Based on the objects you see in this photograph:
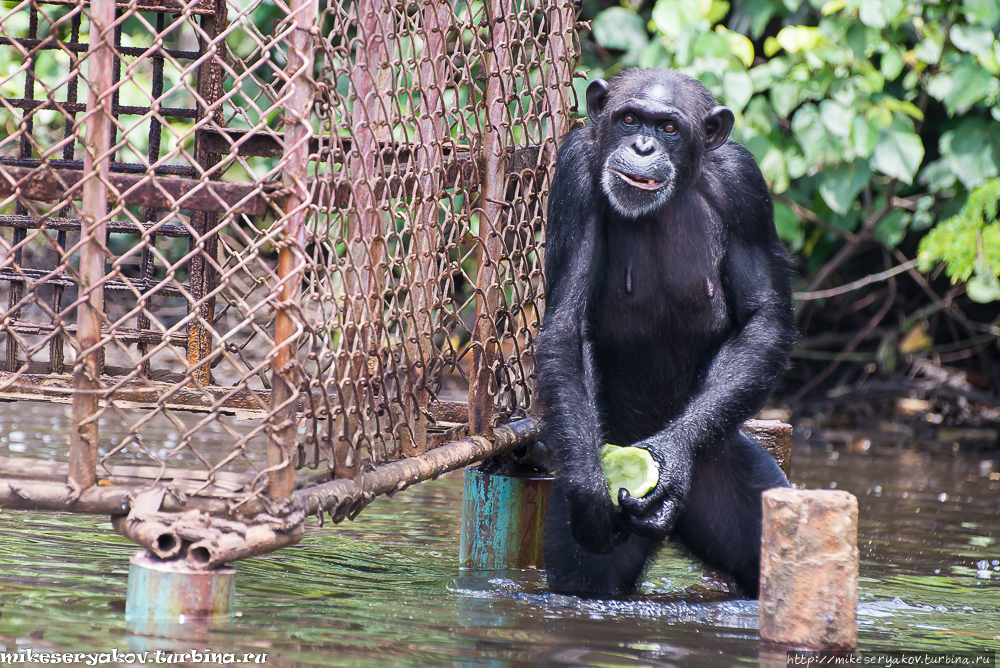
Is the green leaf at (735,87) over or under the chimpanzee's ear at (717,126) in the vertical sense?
over

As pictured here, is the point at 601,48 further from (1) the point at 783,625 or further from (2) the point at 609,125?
(1) the point at 783,625

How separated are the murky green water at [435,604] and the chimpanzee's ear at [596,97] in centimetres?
176

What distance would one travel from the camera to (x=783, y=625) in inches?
128

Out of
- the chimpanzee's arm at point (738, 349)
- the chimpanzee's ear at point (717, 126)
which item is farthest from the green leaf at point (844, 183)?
the chimpanzee's ear at point (717, 126)

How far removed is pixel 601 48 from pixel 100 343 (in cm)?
728

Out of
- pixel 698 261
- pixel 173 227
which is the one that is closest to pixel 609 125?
pixel 698 261

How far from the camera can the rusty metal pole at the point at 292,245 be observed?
2939 mm

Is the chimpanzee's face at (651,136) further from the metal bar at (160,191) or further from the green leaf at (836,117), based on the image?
the green leaf at (836,117)

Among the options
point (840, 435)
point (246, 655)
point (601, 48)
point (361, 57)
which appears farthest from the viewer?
point (601, 48)

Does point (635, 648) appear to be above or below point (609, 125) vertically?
below

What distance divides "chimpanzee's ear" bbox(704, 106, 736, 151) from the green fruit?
118 cm

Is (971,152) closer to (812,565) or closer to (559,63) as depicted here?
(559,63)

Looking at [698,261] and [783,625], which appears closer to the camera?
[783,625]

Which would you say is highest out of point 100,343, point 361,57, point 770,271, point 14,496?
point 361,57
